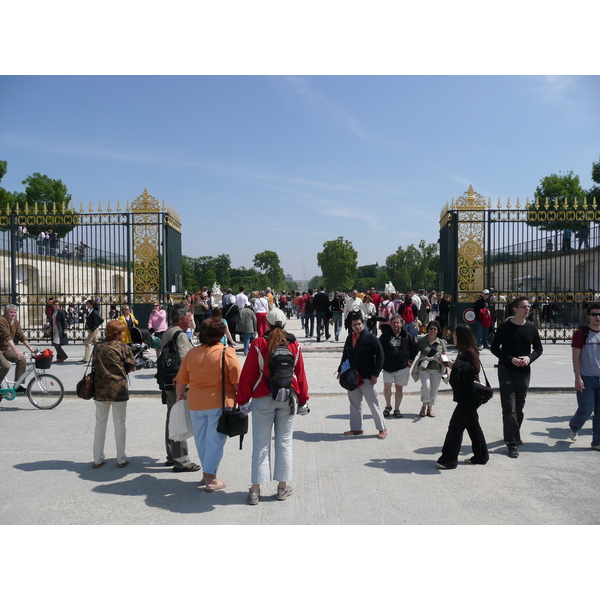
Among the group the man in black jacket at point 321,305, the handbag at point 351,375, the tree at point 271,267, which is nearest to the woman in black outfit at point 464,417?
the handbag at point 351,375

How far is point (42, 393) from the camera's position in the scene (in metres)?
8.51

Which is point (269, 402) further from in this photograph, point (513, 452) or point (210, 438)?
point (513, 452)

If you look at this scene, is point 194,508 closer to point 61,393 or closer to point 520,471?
point 520,471

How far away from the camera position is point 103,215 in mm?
15828

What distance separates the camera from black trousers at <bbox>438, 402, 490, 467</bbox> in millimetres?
5387

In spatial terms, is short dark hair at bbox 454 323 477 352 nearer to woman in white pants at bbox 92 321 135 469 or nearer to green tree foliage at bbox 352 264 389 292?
woman in white pants at bbox 92 321 135 469

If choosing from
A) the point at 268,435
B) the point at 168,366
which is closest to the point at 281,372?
the point at 268,435

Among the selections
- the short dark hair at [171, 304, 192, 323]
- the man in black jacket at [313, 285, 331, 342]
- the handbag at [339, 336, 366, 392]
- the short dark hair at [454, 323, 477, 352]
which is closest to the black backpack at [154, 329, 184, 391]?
the short dark hair at [171, 304, 192, 323]

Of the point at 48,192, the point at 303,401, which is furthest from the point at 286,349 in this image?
the point at 48,192

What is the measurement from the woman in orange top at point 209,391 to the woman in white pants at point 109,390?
109 cm

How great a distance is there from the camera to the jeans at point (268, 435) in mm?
4602

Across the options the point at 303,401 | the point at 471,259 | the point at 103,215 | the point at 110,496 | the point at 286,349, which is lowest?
the point at 110,496

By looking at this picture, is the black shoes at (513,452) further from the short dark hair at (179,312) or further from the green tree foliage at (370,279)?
the green tree foliage at (370,279)

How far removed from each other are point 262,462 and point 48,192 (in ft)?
141
